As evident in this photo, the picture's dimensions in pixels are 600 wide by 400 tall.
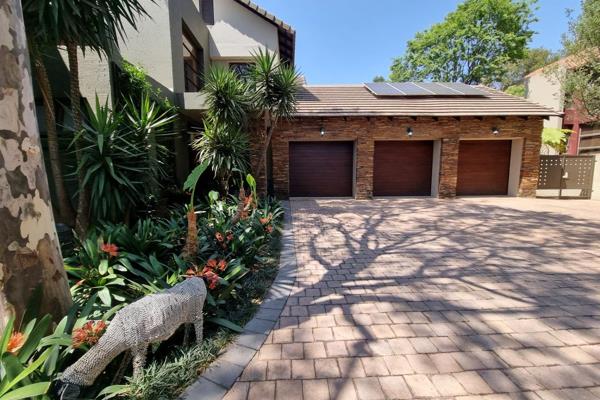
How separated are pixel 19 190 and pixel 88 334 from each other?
3.17 feet

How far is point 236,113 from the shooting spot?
7172 millimetres

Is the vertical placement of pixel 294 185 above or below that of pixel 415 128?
below

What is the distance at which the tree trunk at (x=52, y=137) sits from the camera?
139 inches

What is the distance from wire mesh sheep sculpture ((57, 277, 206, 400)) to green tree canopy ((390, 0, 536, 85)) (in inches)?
1096

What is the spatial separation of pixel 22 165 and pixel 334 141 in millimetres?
8942

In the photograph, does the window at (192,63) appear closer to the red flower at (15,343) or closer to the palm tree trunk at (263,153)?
the palm tree trunk at (263,153)

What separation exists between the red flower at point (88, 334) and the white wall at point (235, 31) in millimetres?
12278

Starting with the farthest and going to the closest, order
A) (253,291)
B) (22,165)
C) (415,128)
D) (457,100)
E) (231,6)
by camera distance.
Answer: (231,6) → (457,100) → (415,128) → (253,291) → (22,165)

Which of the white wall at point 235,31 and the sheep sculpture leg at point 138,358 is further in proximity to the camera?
the white wall at point 235,31

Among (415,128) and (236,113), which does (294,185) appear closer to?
(236,113)

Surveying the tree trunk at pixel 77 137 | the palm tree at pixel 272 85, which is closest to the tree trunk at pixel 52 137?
the tree trunk at pixel 77 137

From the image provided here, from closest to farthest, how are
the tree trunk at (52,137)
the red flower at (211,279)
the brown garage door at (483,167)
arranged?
the red flower at (211,279) → the tree trunk at (52,137) → the brown garage door at (483,167)

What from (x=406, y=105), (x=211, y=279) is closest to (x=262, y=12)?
(x=406, y=105)

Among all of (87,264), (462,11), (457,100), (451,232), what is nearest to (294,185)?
(451,232)
